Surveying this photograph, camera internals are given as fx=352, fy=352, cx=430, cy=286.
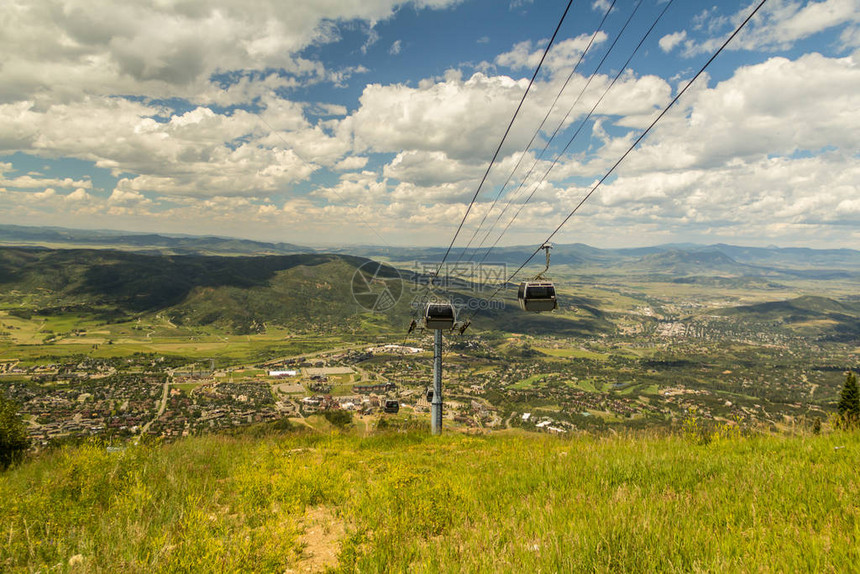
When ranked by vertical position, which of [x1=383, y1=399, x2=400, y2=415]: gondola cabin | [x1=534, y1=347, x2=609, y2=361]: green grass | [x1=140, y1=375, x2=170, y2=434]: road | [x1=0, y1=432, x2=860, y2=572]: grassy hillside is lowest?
[x1=534, y1=347, x2=609, y2=361]: green grass

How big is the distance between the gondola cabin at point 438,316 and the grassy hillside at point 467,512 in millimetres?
8701

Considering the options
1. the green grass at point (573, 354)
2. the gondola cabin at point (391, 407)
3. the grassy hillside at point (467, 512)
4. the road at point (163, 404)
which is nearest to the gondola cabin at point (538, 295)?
the grassy hillside at point (467, 512)

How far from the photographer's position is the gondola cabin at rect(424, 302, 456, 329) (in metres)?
16.7

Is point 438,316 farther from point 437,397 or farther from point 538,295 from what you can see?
point 538,295

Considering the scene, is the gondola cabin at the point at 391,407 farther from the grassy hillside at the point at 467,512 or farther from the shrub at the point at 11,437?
the grassy hillside at the point at 467,512

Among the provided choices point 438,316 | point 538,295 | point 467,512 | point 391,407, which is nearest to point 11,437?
point 438,316

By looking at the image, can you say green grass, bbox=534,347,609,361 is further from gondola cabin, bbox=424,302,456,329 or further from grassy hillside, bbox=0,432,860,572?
grassy hillside, bbox=0,432,860,572

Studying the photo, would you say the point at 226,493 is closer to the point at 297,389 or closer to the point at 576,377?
the point at 297,389

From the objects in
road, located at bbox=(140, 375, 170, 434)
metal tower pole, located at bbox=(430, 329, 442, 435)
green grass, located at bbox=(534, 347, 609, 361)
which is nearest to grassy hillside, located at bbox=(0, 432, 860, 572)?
metal tower pole, located at bbox=(430, 329, 442, 435)

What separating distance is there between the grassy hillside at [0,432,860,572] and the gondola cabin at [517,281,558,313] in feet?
19.1

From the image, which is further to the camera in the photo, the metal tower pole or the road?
the road

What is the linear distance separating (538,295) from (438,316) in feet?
16.9

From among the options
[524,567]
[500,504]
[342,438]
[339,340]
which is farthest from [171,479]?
[339,340]

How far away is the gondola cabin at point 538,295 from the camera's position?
43.7 feet
